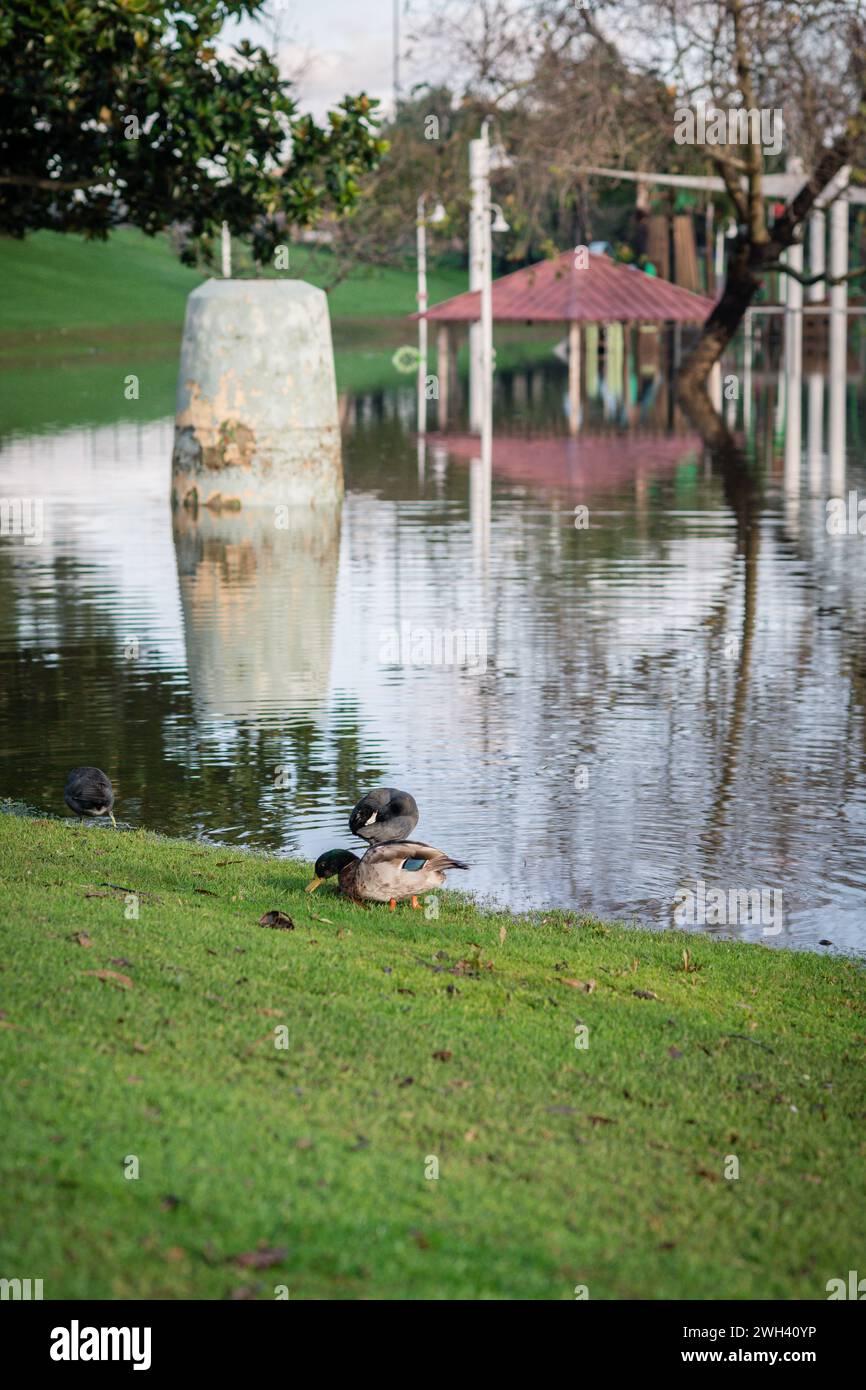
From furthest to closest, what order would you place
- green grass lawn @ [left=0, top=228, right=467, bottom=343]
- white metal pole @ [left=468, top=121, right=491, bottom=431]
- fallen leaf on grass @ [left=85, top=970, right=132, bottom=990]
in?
green grass lawn @ [left=0, top=228, right=467, bottom=343], white metal pole @ [left=468, top=121, right=491, bottom=431], fallen leaf on grass @ [left=85, top=970, right=132, bottom=990]

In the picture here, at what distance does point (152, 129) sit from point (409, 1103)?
14.9 metres

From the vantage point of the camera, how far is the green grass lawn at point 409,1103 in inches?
185

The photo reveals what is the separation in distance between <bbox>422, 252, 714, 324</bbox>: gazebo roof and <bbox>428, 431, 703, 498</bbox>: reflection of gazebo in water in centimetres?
1213

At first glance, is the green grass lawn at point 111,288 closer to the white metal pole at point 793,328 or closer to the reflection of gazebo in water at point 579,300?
the white metal pole at point 793,328

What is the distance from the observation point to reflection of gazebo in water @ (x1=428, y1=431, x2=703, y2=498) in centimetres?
2627

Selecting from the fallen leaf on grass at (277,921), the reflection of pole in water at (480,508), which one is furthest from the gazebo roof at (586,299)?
the fallen leaf on grass at (277,921)

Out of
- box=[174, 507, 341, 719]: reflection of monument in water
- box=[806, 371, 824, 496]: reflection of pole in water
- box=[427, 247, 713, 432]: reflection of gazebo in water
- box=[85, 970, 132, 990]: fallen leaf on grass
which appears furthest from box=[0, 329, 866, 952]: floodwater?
box=[427, 247, 713, 432]: reflection of gazebo in water

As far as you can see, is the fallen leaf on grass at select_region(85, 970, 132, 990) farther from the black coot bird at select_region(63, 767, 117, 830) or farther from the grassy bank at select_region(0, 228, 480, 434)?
the grassy bank at select_region(0, 228, 480, 434)

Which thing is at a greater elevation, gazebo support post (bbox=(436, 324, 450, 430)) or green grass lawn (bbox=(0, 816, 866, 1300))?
gazebo support post (bbox=(436, 324, 450, 430))

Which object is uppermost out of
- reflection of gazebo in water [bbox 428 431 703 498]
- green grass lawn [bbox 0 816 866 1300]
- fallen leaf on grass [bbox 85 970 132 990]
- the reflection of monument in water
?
reflection of gazebo in water [bbox 428 431 703 498]

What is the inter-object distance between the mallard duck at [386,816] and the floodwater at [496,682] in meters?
0.53

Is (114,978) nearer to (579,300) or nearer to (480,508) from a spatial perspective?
(480,508)
